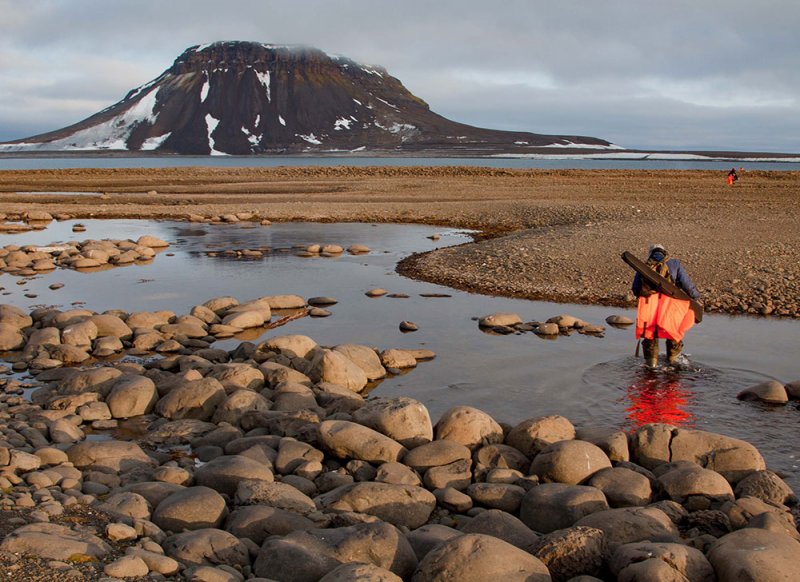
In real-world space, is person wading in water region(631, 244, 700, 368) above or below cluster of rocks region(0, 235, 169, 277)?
above

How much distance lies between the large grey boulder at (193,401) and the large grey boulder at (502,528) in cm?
460

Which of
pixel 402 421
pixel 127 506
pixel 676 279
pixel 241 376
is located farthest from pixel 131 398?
pixel 676 279

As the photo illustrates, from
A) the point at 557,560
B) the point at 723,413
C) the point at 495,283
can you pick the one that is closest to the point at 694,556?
the point at 557,560

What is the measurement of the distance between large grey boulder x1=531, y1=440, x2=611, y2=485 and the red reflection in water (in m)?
2.33

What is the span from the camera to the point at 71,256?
80.7ft

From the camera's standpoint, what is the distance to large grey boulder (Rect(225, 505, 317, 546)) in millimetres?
6484

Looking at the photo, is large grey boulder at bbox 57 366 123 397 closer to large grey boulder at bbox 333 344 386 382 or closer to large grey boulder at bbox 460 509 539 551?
large grey boulder at bbox 333 344 386 382

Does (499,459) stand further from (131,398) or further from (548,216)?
(548,216)

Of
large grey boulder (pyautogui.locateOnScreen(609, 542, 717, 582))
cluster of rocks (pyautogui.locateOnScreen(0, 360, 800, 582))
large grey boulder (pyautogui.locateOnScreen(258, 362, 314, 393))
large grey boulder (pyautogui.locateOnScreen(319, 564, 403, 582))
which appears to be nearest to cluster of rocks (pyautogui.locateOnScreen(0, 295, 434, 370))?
large grey boulder (pyautogui.locateOnScreen(258, 362, 314, 393))

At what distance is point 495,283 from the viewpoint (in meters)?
19.2

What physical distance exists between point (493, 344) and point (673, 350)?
3.24 m

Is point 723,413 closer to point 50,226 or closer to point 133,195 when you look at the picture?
point 50,226

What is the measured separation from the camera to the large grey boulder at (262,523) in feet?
21.3

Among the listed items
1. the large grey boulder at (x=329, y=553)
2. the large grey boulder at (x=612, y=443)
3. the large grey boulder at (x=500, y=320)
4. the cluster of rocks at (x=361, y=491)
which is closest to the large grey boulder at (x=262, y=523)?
the cluster of rocks at (x=361, y=491)
